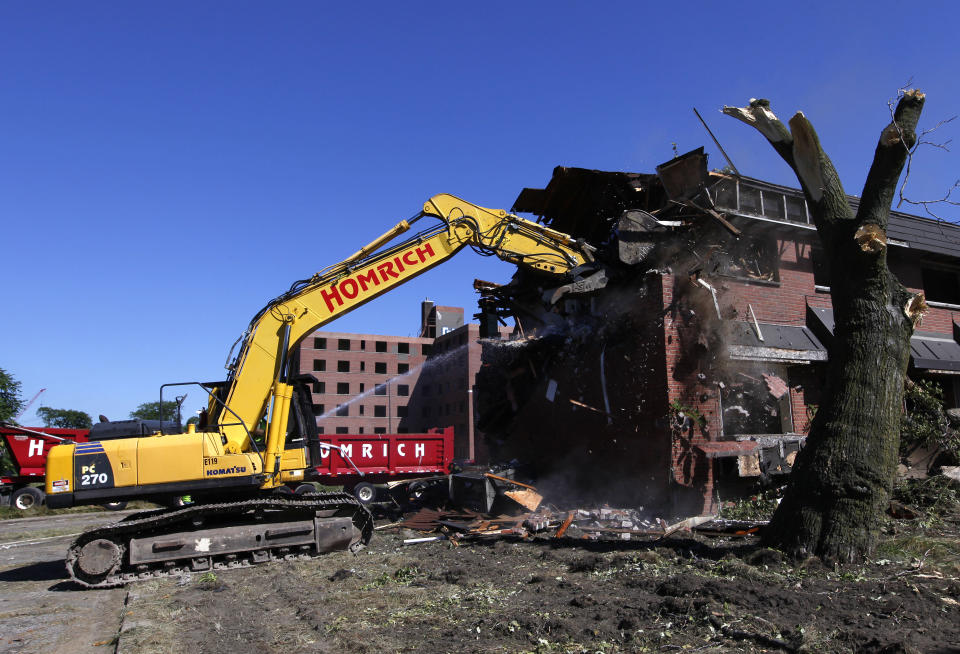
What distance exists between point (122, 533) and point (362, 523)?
3.09m

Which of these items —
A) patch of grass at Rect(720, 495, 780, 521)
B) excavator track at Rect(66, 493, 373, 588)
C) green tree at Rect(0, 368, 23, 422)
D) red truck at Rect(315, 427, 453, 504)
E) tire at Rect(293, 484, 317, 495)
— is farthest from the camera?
green tree at Rect(0, 368, 23, 422)

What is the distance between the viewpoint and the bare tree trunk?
6473 mm

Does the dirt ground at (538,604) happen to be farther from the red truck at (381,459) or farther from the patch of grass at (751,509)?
the red truck at (381,459)

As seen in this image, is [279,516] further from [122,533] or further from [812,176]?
[812,176]

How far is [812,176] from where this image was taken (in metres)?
7.52

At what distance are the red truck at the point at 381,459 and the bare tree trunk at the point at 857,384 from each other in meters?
11.9

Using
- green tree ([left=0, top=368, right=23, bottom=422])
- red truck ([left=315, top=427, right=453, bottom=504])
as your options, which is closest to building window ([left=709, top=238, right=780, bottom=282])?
red truck ([left=315, top=427, right=453, bottom=504])

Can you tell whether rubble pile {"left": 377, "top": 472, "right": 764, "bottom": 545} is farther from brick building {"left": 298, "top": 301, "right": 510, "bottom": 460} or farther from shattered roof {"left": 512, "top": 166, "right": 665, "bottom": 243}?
brick building {"left": 298, "top": 301, "right": 510, "bottom": 460}

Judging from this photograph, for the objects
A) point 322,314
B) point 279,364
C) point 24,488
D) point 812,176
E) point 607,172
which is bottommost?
point 24,488

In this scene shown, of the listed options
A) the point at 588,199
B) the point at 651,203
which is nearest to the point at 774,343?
the point at 651,203

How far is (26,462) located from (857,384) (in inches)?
832

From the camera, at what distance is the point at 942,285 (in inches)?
685

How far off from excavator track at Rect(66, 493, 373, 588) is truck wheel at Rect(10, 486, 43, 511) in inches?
510

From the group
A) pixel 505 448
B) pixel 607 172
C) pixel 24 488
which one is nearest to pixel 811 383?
pixel 607 172
